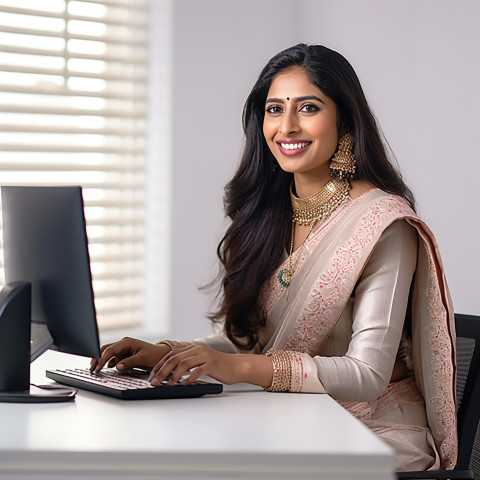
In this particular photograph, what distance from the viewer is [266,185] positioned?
213 cm

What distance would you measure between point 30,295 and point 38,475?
1.31 ft

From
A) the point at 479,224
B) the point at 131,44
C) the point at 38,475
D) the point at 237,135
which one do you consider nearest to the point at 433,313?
the point at 479,224

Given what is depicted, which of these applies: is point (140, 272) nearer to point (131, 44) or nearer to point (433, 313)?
point (131, 44)

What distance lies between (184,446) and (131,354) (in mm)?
636

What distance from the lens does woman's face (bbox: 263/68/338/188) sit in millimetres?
1942

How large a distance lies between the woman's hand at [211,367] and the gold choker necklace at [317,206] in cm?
44

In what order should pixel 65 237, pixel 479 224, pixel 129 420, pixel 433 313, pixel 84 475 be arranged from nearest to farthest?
pixel 84 475 < pixel 129 420 < pixel 65 237 < pixel 433 313 < pixel 479 224

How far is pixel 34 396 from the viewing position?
136 centimetres

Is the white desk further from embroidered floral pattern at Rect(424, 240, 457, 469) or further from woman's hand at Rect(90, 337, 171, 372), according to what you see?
embroidered floral pattern at Rect(424, 240, 457, 469)

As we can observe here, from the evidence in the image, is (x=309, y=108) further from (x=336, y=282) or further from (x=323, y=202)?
(x=336, y=282)

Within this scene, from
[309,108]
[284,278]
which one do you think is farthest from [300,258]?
[309,108]

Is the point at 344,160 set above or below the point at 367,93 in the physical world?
below

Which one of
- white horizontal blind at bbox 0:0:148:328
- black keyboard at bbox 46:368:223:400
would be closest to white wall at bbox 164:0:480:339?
white horizontal blind at bbox 0:0:148:328

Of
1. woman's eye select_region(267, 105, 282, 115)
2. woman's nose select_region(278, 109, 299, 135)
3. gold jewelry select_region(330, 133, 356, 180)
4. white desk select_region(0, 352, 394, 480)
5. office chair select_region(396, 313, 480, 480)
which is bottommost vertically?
office chair select_region(396, 313, 480, 480)
